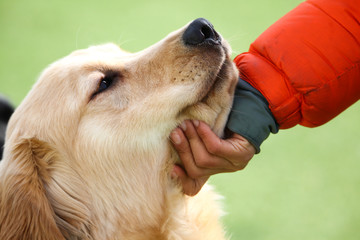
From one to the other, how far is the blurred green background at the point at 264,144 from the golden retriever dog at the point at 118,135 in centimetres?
55

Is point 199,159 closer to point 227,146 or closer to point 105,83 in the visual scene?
point 227,146

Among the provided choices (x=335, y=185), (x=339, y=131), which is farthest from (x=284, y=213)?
(x=339, y=131)

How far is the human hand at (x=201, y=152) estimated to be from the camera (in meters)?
2.31

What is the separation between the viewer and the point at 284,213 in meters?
4.70

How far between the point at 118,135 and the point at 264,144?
3615mm

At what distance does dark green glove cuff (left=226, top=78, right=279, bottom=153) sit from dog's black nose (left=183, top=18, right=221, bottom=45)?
0.34 m

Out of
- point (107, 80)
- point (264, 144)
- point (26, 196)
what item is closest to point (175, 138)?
point (107, 80)

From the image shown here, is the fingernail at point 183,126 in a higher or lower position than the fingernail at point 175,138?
higher

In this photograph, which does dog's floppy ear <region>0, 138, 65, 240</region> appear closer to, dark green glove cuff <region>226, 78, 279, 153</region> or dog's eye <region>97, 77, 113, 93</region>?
dog's eye <region>97, 77, 113, 93</region>

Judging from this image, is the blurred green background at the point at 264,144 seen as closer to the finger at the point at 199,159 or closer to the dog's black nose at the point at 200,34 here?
the dog's black nose at the point at 200,34

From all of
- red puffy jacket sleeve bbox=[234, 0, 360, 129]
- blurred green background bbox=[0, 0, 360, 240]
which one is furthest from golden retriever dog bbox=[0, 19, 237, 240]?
blurred green background bbox=[0, 0, 360, 240]

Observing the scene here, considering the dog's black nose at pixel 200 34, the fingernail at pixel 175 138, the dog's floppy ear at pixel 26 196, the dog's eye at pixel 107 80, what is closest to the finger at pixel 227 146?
the fingernail at pixel 175 138

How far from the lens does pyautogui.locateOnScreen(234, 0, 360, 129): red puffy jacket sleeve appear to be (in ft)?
7.90

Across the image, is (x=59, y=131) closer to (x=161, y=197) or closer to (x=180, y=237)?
(x=161, y=197)
